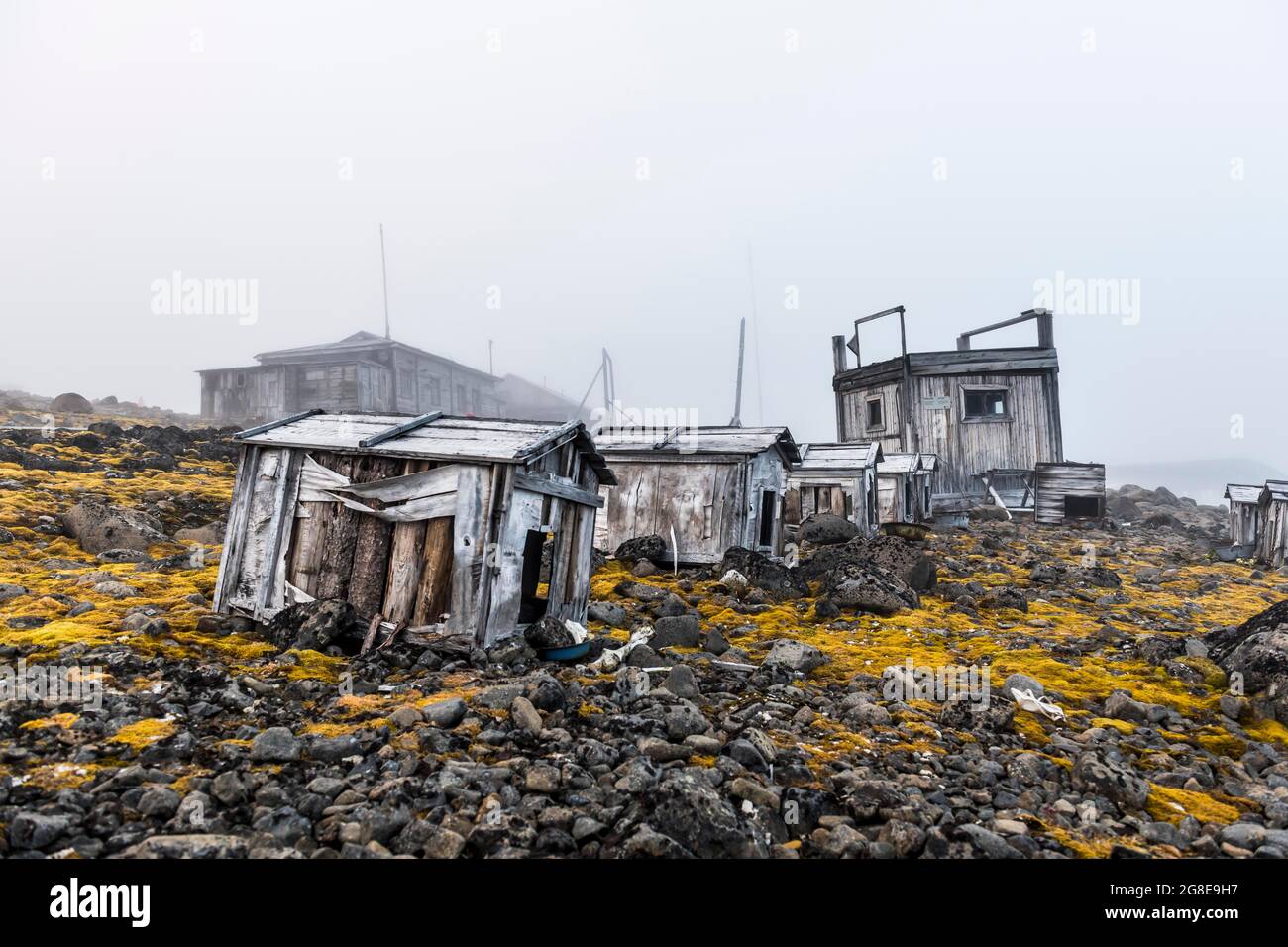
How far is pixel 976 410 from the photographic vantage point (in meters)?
27.1

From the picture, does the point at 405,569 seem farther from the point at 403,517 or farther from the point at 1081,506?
the point at 1081,506

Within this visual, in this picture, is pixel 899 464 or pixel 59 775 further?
pixel 899 464

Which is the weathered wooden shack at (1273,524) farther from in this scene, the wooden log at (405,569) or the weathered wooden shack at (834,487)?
the wooden log at (405,569)

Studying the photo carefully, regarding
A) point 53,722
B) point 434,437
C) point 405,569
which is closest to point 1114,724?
point 405,569

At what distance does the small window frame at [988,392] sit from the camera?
87.1 ft

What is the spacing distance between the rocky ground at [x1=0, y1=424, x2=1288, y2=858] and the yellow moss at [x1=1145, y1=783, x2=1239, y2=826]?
0.12 feet

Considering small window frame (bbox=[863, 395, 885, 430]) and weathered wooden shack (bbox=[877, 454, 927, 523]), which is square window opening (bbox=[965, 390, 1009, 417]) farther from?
weathered wooden shack (bbox=[877, 454, 927, 523])

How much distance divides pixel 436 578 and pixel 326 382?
34.0 meters

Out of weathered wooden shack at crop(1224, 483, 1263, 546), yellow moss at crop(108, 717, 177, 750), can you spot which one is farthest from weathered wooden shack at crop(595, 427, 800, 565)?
weathered wooden shack at crop(1224, 483, 1263, 546)

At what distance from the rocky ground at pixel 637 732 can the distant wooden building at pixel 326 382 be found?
89.5 ft

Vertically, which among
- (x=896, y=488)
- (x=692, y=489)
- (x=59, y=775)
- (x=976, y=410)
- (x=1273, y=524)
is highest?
(x=976, y=410)

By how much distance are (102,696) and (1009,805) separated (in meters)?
6.58

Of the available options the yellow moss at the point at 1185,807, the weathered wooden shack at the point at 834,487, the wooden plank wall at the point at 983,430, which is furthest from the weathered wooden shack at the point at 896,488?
the yellow moss at the point at 1185,807
